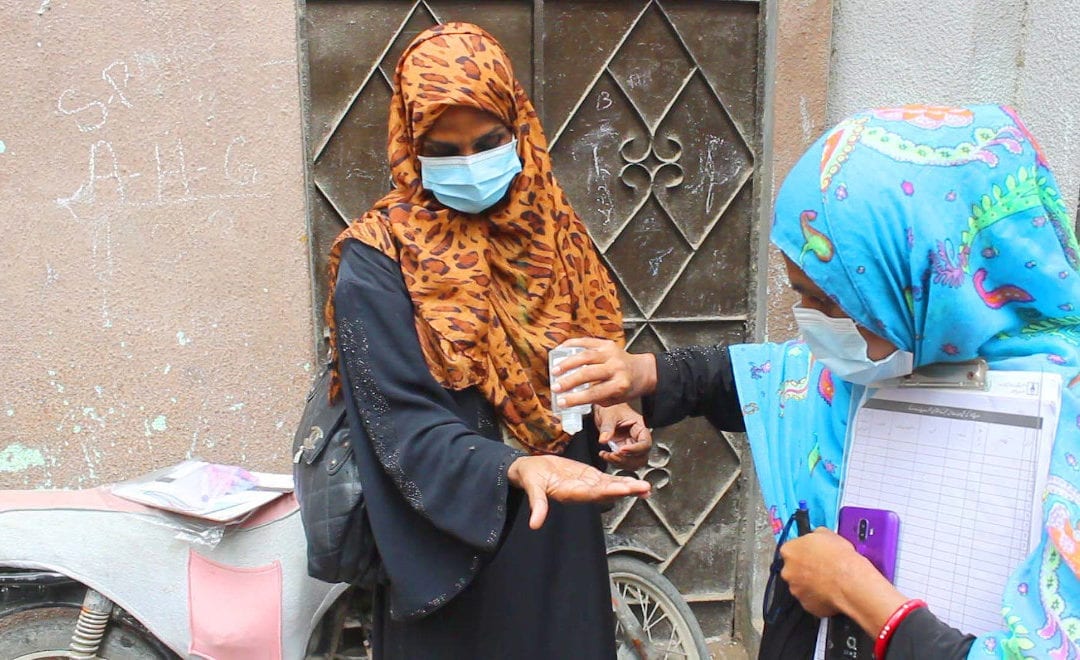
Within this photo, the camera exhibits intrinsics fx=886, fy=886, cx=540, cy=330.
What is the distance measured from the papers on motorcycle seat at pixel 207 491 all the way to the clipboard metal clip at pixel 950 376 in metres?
1.56

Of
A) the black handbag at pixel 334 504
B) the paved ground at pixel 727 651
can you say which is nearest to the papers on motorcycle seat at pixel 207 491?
the black handbag at pixel 334 504

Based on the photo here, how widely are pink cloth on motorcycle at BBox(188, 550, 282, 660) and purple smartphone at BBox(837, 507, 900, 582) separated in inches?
58.7

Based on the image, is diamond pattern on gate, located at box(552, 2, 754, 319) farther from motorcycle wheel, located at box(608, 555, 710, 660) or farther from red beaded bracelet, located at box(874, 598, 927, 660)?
red beaded bracelet, located at box(874, 598, 927, 660)

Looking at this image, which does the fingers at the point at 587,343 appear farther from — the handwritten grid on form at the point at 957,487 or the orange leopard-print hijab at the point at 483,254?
the handwritten grid on form at the point at 957,487

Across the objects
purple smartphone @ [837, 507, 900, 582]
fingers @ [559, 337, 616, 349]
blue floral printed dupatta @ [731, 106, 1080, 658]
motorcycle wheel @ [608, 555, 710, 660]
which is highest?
blue floral printed dupatta @ [731, 106, 1080, 658]

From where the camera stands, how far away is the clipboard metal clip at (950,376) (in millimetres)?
1091

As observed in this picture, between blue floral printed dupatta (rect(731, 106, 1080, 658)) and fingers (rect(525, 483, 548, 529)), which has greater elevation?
blue floral printed dupatta (rect(731, 106, 1080, 658))

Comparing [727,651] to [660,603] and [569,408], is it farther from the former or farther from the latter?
[569,408]

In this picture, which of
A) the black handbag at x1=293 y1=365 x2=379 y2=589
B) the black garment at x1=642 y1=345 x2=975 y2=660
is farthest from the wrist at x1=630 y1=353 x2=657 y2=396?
the black handbag at x1=293 y1=365 x2=379 y2=589

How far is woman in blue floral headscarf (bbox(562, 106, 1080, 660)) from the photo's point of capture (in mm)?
987

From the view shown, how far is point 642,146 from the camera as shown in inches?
119

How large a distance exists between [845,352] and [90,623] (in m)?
1.91

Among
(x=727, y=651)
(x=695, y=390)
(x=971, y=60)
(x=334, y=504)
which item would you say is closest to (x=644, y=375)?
(x=695, y=390)

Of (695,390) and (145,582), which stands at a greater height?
(695,390)
